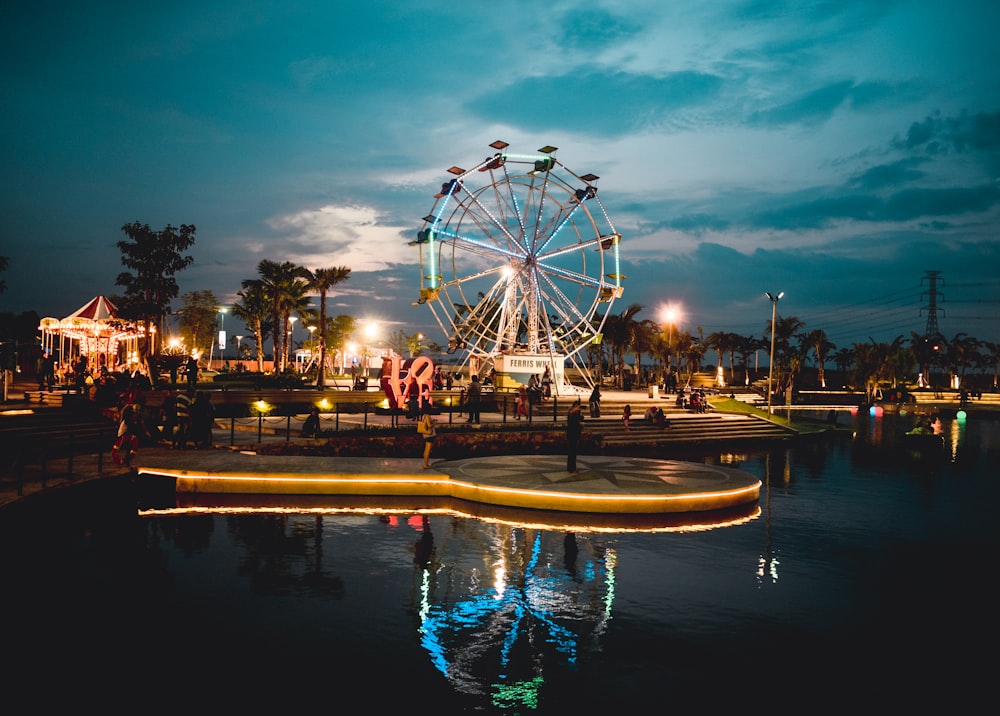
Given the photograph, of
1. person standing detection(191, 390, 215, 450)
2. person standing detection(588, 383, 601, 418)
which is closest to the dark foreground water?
person standing detection(191, 390, 215, 450)

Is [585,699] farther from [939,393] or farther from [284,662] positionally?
[939,393]

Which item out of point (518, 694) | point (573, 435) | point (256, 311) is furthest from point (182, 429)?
point (256, 311)

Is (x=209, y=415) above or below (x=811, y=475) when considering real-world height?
above

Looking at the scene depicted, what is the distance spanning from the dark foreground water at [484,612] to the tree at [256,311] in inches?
2127

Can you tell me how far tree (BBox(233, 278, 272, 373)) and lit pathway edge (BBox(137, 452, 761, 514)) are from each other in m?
49.5

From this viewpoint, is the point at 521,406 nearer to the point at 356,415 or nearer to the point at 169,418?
the point at 356,415

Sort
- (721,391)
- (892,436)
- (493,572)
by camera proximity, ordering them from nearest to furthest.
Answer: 1. (493,572)
2. (892,436)
3. (721,391)

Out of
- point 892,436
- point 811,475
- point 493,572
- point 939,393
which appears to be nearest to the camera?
point 493,572

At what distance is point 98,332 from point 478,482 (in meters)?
37.1

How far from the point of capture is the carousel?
139 ft

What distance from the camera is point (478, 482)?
1650cm

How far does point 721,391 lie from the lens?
55.3 meters

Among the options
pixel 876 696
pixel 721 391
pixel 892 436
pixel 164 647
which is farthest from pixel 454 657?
pixel 721 391

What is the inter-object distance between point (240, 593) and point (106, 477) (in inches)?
327
